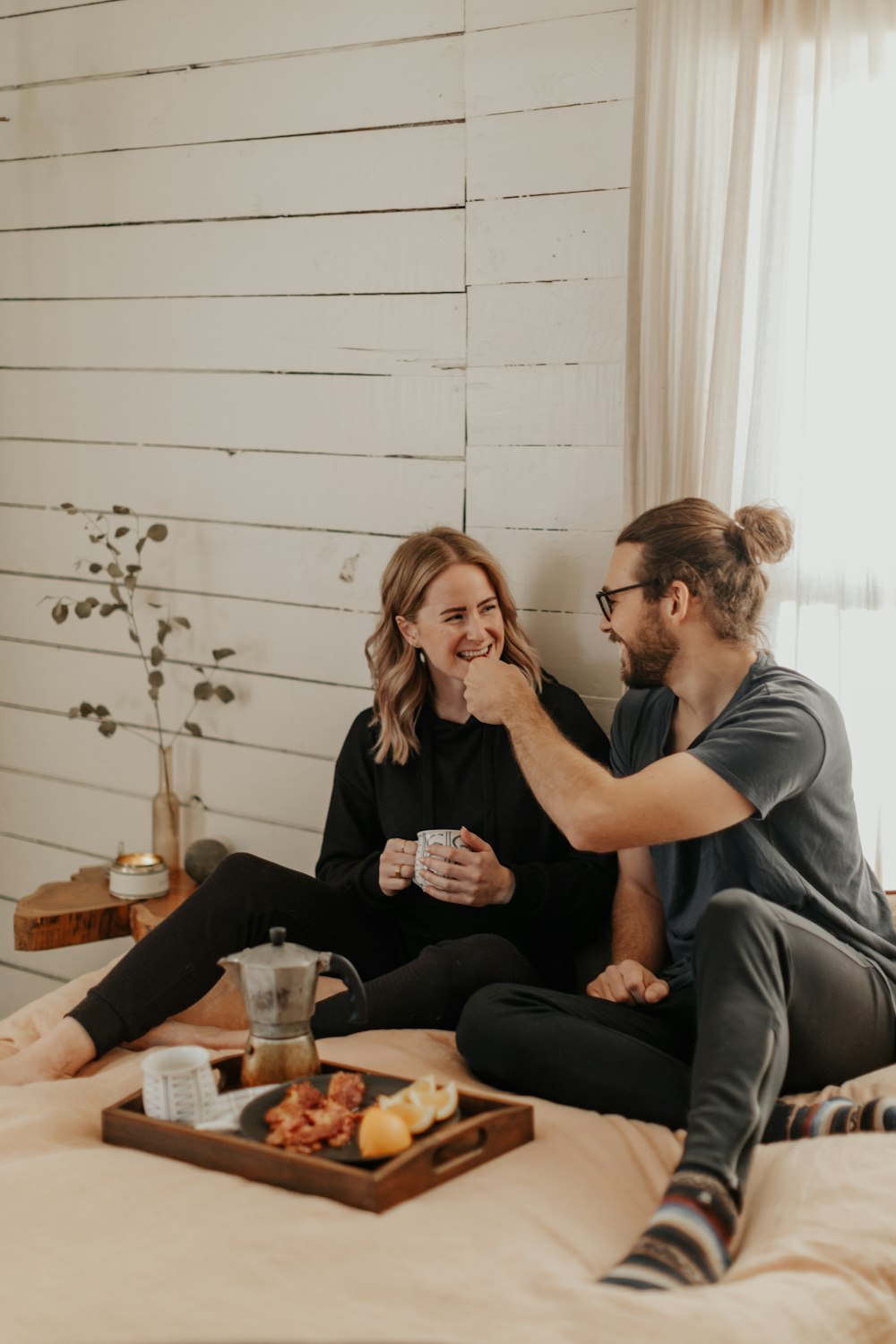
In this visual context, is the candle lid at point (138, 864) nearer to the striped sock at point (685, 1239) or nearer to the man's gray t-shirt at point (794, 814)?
the man's gray t-shirt at point (794, 814)

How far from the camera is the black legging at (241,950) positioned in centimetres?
203

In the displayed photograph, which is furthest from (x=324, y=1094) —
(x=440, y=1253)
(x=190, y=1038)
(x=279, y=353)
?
(x=279, y=353)

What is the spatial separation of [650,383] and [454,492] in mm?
483

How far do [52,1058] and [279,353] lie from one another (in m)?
1.48

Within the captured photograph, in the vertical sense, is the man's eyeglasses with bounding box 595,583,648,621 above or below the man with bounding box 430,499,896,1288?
above

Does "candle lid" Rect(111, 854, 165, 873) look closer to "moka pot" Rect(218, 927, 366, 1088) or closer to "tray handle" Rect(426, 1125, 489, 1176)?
"moka pot" Rect(218, 927, 366, 1088)

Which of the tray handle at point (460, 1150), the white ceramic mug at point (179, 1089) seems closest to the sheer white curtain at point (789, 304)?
the tray handle at point (460, 1150)

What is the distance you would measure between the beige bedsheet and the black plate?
0.18ft

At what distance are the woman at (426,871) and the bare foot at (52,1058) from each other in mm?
43

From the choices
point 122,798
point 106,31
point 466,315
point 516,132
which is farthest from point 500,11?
point 122,798

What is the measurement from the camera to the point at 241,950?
6.92ft

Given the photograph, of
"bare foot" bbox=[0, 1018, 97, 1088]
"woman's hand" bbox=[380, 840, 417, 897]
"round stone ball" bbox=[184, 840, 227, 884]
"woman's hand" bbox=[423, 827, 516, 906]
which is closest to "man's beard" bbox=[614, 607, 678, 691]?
"woman's hand" bbox=[423, 827, 516, 906]

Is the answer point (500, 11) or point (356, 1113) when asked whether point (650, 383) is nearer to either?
point (500, 11)

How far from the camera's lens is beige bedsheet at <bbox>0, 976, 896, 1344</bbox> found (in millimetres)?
1150
